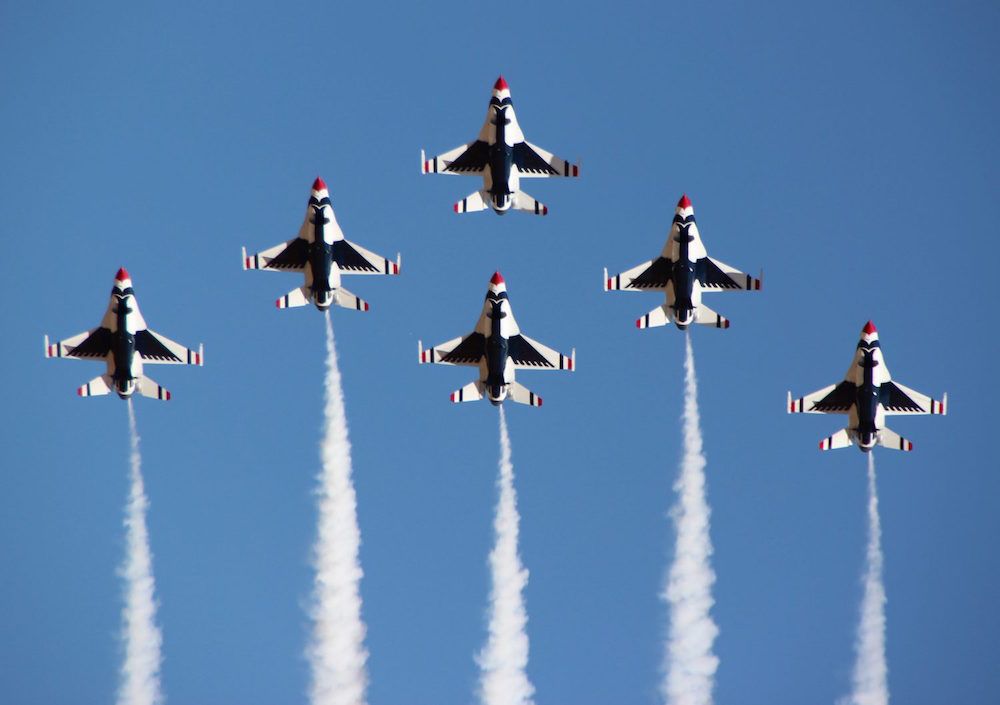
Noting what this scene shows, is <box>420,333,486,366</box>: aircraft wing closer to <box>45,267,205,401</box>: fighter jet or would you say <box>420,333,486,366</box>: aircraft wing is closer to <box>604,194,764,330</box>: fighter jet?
<box>604,194,764,330</box>: fighter jet

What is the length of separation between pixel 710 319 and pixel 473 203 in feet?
39.7

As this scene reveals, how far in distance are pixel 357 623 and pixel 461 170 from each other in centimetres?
2136

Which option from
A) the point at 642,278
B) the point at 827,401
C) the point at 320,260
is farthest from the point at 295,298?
the point at 827,401

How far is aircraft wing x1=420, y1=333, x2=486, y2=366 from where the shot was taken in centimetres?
14638

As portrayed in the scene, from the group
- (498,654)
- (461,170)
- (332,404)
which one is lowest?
(498,654)

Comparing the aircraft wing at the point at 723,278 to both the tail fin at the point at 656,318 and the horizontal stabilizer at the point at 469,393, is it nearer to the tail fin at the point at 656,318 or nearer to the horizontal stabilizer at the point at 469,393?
the tail fin at the point at 656,318

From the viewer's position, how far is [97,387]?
146 metres

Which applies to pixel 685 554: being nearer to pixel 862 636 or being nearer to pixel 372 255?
pixel 862 636

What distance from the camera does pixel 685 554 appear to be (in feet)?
495

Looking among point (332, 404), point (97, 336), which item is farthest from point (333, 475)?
point (97, 336)

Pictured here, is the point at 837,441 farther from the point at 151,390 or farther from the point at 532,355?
the point at 151,390

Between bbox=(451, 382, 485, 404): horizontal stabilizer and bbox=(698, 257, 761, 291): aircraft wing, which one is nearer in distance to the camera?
bbox=(451, 382, 485, 404): horizontal stabilizer

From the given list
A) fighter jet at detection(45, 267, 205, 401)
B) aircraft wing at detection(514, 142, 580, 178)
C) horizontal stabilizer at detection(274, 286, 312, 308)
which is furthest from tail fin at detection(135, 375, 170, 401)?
aircraft wing at detection(514, 142, 580, 178)

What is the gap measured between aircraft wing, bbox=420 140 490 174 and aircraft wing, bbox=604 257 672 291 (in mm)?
7902
